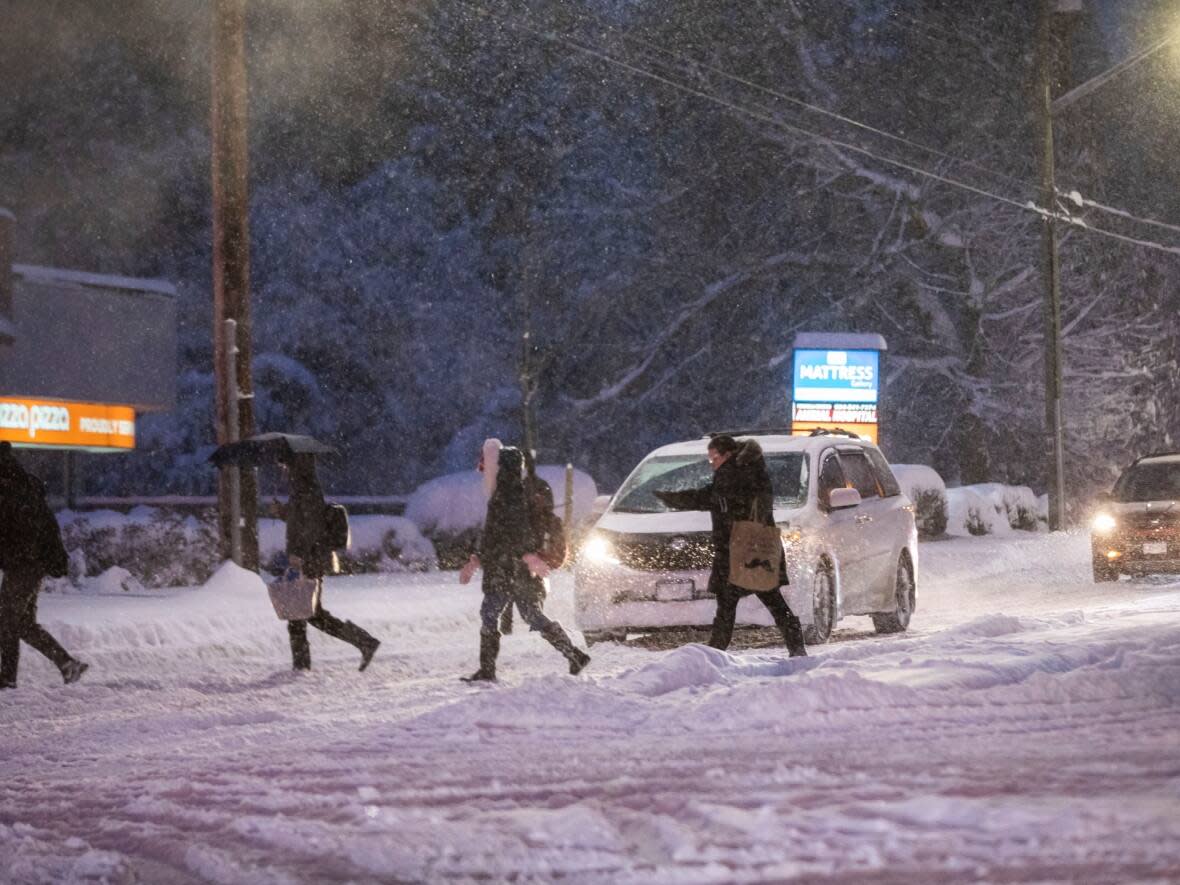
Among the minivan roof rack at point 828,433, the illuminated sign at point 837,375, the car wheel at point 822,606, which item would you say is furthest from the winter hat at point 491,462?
the illuminated sign at point 837,375

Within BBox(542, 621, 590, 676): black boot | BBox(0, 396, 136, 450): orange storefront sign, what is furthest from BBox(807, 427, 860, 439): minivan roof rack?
BBox(0, 396, 136, 450): orange storefront sign

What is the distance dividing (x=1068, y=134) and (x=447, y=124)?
42.9 feet

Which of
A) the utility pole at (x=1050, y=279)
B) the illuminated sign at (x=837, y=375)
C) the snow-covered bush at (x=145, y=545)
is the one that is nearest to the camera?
the snow-covered bush at (x=145, y=545)

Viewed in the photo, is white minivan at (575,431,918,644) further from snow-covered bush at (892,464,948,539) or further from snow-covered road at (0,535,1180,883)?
snow-covered bush at (892,464,948,539)

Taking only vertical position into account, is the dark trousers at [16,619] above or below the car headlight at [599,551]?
below

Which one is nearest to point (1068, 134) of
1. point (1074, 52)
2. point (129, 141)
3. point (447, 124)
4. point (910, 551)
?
point (1074, 52)

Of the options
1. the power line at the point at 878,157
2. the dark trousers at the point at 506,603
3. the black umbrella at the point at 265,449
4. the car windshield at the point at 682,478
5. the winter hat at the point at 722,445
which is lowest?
the dark trousers at the point at 506,603

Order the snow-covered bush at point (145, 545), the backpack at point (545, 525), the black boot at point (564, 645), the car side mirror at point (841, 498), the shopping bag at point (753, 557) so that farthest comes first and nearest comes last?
the snow-covered bush at point (145, 545) → the car side mirror at point (841, 498) → the backpack at point (545, 525) → the black boot at point (564, 645) → the shopping bag at point (753, 557)

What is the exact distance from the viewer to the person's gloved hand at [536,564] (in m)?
12.0

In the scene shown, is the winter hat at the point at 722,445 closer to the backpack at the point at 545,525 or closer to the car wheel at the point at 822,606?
the backpack at the point at 545,525

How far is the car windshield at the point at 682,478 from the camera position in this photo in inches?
596

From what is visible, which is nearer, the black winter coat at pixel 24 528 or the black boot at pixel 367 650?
the black winter coat at pixel 24 528

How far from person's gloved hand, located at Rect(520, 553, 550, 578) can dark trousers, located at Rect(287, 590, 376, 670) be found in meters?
1.93

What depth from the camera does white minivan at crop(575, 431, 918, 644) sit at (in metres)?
14.1
